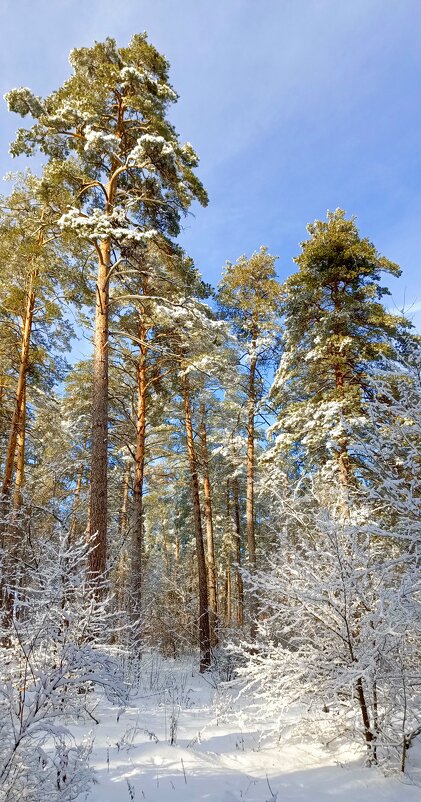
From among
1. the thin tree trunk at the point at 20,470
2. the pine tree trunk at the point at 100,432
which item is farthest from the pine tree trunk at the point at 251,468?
the thin tree trunk at the point at 20,470

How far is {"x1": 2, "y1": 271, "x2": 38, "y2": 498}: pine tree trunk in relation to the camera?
10805mm

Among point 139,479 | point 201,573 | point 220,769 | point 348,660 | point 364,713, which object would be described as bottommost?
point 220,769

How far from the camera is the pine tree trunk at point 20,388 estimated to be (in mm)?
10805

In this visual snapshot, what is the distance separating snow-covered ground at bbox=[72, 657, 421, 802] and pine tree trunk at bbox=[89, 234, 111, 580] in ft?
7.61

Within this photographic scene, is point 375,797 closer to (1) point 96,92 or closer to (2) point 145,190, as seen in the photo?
(2) point 145,190

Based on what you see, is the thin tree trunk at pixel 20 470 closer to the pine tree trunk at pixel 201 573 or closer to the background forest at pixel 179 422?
the background forest at pixel 179 422

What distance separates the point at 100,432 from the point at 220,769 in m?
5.09

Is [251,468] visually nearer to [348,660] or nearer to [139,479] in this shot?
[139,479]

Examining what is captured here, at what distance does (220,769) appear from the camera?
3.87m

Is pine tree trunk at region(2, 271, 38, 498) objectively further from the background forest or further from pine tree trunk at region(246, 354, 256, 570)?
pine tree trunk at region(246, 354, 256, 570)

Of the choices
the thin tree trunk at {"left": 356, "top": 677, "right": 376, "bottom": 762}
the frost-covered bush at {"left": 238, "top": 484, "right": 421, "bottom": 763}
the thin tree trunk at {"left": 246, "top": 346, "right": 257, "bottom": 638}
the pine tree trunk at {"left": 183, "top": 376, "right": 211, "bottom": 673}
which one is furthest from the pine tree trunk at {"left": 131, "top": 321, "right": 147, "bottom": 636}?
the thin tree trunk at {"left": 356, "top": 677, "right": 376, "bottom": 762}

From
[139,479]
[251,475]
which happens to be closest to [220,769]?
[139,479]

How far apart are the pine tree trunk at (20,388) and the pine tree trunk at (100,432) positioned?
3.89m

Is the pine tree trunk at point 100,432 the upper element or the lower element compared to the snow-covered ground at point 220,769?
upper
